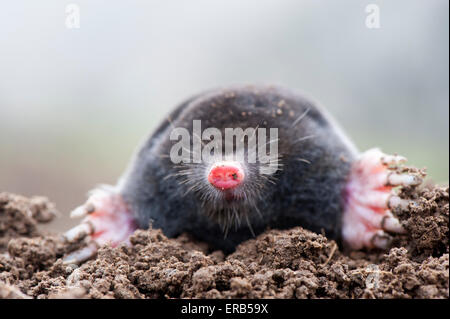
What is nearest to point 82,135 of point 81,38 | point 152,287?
point 81,38

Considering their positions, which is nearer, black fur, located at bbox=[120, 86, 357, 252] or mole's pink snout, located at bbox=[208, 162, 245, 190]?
mole's pink snout, located at bbox=[208, 162, 245, 190]

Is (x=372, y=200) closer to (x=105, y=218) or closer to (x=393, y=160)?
(x=393, y=160)

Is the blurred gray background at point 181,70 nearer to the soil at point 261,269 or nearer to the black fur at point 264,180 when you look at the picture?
the black fur at point 264,180

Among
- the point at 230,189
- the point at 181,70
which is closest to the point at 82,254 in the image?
the point at 230,189

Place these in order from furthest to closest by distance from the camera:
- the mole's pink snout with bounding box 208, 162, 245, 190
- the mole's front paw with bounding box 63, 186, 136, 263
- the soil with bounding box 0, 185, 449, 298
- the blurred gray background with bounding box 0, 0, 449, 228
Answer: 1. the blurred gray background with bounding box 0, 0, 449, 228
2. the mole's front paw with bounding box 63, 186, 136, 263
3. the mole's pink snout with bounding box 208, 162, 245, 190
4. the soil with bounding box 0, 185, 449, 298

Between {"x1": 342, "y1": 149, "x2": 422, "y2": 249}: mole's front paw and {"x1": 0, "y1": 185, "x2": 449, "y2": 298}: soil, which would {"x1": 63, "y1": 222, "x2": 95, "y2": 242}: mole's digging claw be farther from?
{"x1": 342, "y1": 149, "x2": 422, "y2": 249}: mole's front paw

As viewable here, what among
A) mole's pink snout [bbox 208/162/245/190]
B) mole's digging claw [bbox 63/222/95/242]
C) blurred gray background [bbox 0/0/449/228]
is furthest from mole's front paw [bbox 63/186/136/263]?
blurred gray background [bbox 0/0/449/228]

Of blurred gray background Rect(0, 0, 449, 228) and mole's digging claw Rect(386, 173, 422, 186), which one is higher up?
blurred gray background Rect(0, 0, 449, 228)
